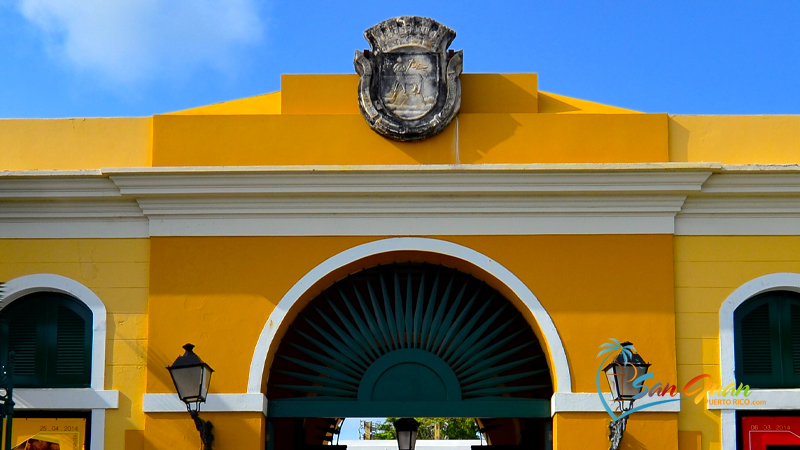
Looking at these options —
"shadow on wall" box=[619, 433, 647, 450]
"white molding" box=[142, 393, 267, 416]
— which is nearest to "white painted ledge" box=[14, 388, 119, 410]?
"white molding" box=[142, 393, 267, 416]

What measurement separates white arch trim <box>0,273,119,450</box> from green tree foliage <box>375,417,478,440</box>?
2327 cm

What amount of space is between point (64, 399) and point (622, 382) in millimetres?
4695

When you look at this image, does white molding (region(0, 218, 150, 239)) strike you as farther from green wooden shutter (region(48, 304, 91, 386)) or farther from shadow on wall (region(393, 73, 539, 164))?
shadow on wall (region(393, 73, 539, 164))

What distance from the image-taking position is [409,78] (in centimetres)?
879

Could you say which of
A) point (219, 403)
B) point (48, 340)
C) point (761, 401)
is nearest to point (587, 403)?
point (761, 401)

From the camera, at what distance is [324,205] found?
28.2 feet

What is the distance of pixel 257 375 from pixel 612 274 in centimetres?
318

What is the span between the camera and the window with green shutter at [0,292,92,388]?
856 cm

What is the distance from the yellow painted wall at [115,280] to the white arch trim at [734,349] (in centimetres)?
495

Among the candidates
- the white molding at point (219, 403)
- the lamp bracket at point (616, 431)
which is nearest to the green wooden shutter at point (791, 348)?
the lamp bracket at point (616, 431)

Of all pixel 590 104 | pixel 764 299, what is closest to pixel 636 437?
pixel 764 299

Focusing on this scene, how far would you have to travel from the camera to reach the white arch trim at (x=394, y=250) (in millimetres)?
8406

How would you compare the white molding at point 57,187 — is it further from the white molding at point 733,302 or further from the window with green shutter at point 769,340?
the window with green shutter at point 769,340

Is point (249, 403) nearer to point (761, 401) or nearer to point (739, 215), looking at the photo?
point (761, 401)
